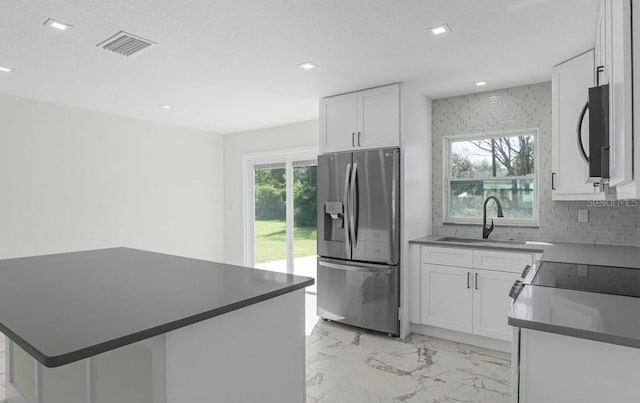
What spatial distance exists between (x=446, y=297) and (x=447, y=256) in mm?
387

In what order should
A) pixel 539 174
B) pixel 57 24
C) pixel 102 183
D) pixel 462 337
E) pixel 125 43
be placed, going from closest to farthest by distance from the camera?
pixel 57 24 < pixel 125 43 < pixel 462 337 < pixel 539 174 < pixel 102 183

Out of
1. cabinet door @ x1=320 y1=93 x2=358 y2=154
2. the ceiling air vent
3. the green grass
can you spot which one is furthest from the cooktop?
the green grass

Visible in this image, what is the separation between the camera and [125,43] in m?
2.55

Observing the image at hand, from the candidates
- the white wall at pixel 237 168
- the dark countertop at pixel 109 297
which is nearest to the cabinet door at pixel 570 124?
the dark countertop at pixel 109 297

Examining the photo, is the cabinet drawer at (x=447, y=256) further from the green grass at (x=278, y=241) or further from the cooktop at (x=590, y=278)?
the green grass at (x=278, y=241)

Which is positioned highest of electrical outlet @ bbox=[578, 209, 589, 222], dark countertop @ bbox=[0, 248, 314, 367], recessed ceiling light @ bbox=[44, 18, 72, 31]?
recessed ceiling light @ bbox=[44, 18, 72, 31]

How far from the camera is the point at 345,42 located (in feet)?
A: 8.38

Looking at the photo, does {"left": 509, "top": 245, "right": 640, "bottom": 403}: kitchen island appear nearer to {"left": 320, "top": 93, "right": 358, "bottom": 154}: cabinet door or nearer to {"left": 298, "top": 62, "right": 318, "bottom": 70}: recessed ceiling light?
{"left": 298, "top": 62, "right": 318, "bottom": 70}: recessed ceiling light

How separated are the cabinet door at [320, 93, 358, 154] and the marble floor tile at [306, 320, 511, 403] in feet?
6.41

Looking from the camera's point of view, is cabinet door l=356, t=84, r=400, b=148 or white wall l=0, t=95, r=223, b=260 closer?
cabinet door l=356, t=84, r=400, b=148

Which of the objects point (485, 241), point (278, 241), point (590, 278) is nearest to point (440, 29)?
point (590, 278)

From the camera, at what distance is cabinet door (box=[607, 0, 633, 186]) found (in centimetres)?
105

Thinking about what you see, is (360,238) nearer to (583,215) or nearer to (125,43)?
(583,215)

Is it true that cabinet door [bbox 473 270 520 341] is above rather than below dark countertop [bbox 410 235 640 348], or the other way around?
below
